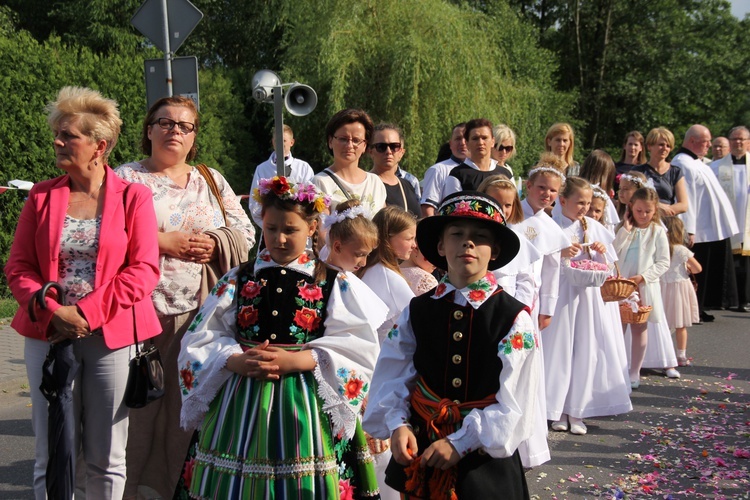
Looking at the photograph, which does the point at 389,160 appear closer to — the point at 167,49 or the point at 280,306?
the point at 280,306

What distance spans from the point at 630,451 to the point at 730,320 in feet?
20.7

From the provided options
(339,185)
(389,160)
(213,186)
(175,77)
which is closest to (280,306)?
(213,186)

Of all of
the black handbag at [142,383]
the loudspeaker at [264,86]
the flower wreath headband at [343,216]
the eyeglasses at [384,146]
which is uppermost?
the loudspeaker at [264,86]

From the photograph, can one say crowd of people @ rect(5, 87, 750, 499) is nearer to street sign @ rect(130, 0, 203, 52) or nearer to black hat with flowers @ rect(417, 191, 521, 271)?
black hat with flowers @ rect(417, 191, 521, 271)

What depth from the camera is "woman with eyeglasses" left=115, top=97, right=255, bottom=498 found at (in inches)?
168

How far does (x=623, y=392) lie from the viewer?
6.45 m

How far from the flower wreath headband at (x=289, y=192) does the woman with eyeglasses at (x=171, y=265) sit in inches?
35.2

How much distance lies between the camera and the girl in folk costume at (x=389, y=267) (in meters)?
4.49

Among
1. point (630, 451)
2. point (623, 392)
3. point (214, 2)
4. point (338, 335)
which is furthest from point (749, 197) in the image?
point (214, 2)

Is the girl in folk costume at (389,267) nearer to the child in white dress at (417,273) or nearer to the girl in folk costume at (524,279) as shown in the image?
the child in white dress at (417,273)

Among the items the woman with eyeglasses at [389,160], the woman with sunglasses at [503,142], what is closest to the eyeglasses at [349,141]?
the woman with eyeglasses at [389,160]

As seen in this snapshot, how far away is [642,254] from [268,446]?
5356mm

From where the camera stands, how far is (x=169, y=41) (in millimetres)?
8383

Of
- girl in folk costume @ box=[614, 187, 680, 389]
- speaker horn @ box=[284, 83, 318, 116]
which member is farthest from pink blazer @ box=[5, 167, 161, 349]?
girl in folk costume @ box=[614, 187, 680, 389]
